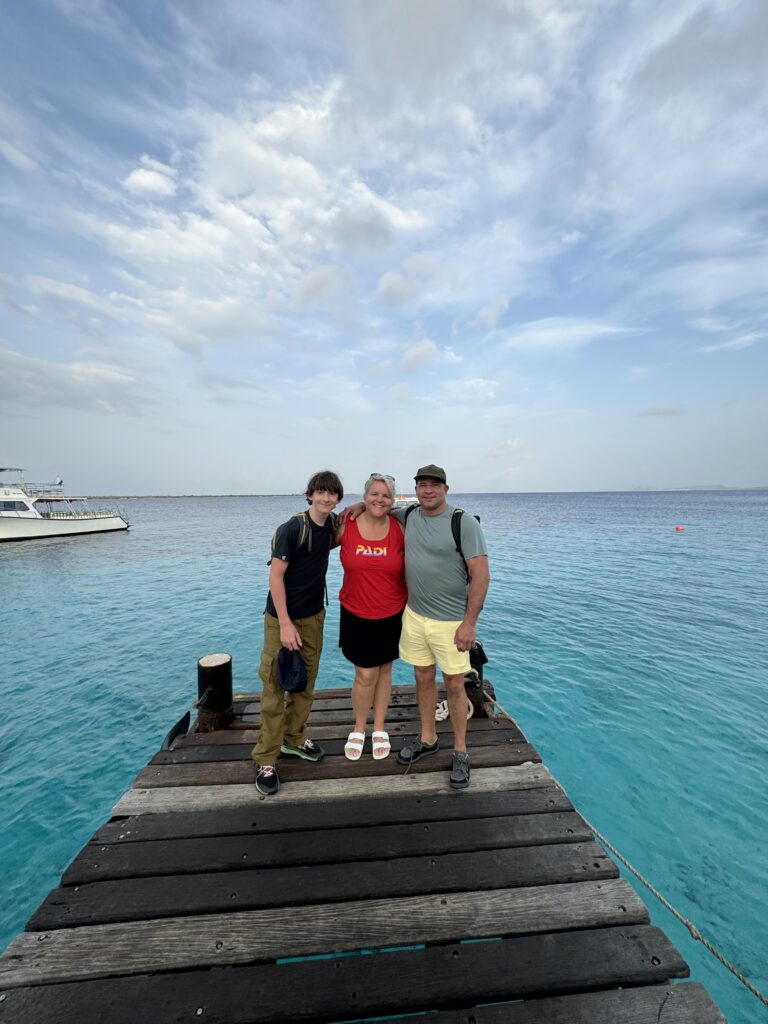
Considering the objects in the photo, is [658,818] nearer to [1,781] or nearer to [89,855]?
[89,855]

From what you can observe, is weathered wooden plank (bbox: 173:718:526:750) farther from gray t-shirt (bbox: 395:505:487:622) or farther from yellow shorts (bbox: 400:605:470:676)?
gray t-shirt (bbox: 395:505:487:622)

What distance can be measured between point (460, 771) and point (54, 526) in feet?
144

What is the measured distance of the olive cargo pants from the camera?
3637 mm

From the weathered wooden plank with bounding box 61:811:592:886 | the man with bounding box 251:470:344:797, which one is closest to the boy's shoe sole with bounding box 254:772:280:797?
the man with bounding box 251:470:344:797

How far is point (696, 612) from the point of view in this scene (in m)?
14.1

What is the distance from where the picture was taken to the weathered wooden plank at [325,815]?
10.4ft

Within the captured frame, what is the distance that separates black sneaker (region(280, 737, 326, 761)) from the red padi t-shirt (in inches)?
60.1

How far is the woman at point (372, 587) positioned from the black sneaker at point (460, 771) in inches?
30.6

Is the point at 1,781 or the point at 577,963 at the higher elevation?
the point at 577,963

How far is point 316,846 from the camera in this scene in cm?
302

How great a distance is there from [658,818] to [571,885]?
4307 millimetres

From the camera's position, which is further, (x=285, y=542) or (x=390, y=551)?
(x=390, y=551)

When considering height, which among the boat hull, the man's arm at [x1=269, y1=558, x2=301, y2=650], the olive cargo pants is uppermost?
the man's arm at [x1=269, y1=558, x2=301, y2=650]

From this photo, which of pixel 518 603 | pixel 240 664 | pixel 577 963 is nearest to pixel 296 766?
pixel 577 963
